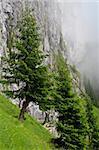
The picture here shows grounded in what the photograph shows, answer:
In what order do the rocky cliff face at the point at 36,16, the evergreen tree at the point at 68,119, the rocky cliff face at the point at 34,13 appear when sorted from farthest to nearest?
the rocky cliff face at the point at 36,16 < the rocky cliff face at the point at 34,13 < the evergreen tree at the point at 68,119

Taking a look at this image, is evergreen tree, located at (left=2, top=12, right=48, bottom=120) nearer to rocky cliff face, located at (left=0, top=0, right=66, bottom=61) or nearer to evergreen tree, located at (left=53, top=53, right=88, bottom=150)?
evergreen tree, located at (left=53, top=53, right=88, bottom=150)

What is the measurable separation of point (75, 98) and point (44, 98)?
14.3m

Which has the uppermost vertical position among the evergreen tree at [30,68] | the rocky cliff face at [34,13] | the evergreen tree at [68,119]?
the rocky cliff face at [34,13]

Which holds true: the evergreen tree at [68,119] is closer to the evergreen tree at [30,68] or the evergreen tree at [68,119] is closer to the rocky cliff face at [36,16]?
the evergreen tree at [30,68]

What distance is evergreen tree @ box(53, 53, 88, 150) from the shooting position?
53303mm

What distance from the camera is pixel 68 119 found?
5478 centimetres

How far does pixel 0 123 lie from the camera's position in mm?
37156

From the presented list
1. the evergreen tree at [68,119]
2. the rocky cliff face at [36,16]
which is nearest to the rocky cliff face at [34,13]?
the rocky cliff face at [36,16]

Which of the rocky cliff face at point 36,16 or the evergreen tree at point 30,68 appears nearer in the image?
the evergreen tree at point 30,68

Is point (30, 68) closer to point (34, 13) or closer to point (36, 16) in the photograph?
point (34, 13)

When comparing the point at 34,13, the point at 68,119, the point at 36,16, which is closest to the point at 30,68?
the point at 68,119

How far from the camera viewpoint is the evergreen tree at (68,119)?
2099 inches

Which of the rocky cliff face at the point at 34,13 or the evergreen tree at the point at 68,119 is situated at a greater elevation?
the rocky cliff face at the point at 34,13

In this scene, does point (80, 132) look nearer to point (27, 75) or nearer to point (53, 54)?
point (27, 75)
